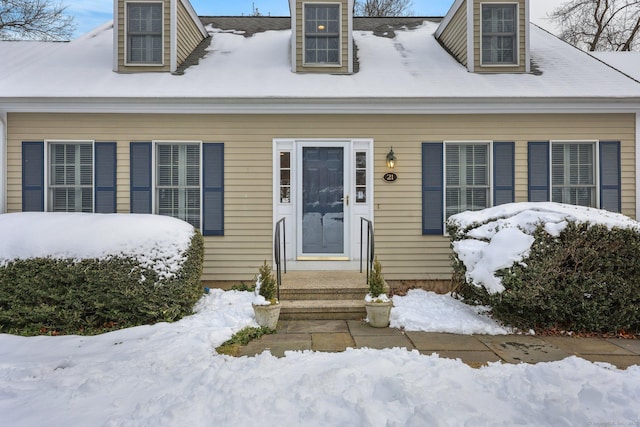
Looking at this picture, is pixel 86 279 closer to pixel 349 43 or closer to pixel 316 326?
pixel 316 326

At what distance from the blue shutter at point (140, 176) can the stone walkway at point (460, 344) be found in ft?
10.6

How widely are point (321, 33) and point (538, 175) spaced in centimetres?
448

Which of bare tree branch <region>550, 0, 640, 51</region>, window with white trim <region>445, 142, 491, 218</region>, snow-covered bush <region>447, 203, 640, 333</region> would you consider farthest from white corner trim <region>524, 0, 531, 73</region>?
bare tree branch <region>550, 0, 640, 51</region>

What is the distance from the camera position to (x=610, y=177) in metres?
6.02

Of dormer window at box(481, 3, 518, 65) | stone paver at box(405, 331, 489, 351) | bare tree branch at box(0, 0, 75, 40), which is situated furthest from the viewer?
bare tree branch at box(0, 0, 75, 40)

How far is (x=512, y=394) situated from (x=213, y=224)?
15.3 ft

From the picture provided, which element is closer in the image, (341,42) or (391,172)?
(391,172)

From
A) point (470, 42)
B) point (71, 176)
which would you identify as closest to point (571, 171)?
point (470, 42)

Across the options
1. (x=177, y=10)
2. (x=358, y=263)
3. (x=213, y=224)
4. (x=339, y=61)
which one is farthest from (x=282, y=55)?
(x=358, y=263)

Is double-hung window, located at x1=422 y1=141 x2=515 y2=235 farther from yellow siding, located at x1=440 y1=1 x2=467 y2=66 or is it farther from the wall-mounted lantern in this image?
yellow siding, located at x1=440 y1=1 x2=467 y2=66

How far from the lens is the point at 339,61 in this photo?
6773 millimetres

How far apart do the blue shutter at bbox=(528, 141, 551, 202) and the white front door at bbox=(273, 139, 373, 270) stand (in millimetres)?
2575

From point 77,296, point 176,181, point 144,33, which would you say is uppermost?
point 144,33

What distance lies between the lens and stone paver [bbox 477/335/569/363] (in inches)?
140
